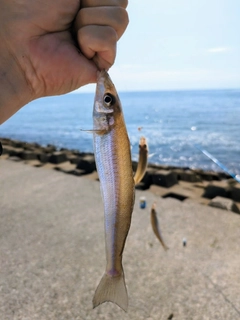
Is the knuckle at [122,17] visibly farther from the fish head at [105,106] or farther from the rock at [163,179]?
the rock at [163,179]

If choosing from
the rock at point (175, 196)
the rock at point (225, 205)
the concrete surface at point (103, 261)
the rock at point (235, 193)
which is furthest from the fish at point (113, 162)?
the rock at point (235, 193)

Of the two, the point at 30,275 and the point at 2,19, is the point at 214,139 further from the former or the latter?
the point at 2,19

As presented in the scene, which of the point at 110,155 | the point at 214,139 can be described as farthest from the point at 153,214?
the point at 214,139

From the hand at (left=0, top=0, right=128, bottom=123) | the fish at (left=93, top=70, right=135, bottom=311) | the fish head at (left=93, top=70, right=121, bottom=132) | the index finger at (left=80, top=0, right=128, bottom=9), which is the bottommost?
the fish at (left=93, top=70, right=135, bottom=311)

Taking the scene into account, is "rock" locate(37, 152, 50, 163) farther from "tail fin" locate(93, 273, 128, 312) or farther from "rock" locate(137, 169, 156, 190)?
"tail fin" locate(93, 273, 128, 312)

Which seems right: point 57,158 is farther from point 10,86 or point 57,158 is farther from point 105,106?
point 105,106

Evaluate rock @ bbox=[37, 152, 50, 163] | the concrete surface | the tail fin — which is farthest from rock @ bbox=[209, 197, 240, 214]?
rock @ bbox=[37, 152, 50, 163]

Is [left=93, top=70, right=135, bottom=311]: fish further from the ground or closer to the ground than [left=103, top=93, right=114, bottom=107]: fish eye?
closer to the ground

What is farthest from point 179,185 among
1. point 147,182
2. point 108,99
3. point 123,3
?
point 108,99

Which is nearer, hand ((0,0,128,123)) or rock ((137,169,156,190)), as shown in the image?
hand ((0,0,128,123))
